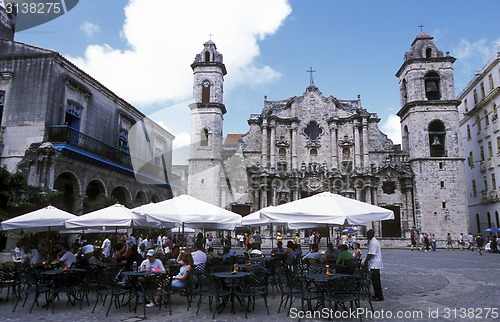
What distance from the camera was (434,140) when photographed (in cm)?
3114

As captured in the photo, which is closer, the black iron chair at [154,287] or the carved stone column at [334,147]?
the black iron chair at [154,287]

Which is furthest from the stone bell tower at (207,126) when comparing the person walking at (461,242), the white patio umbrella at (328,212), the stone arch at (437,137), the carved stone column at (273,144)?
the white patio umbrella at (328,212)

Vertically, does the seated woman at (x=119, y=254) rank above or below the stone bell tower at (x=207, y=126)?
below

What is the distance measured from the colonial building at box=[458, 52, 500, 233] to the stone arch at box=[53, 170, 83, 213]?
3273cm

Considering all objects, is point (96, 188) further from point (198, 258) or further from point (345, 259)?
point (345, 259)

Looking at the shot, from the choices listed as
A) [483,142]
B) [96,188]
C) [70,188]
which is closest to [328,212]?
[70,188]

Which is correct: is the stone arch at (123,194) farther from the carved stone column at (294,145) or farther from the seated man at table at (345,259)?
the carved stone column at (294,145)

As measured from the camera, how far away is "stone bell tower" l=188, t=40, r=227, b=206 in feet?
105

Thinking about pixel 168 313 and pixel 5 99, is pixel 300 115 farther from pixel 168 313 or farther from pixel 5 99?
pixel 168 313

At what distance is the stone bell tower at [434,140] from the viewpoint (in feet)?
99.0

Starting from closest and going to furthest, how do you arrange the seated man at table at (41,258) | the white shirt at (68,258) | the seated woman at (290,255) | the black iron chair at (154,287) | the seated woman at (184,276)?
the black iron chair at (154,287) → the seated woman at (184,276) → the white shirt at (68,258) → the seated man at table at (41,258) → the seated woman at (290,255)

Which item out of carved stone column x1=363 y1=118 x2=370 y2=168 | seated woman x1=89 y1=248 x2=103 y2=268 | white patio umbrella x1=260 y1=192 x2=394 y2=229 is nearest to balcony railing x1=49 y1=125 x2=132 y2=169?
seated woman x1=89 y1=248 x2=103 y2=268

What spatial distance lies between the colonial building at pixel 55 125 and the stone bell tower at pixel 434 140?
24100mm

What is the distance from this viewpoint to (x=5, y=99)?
1620cm
